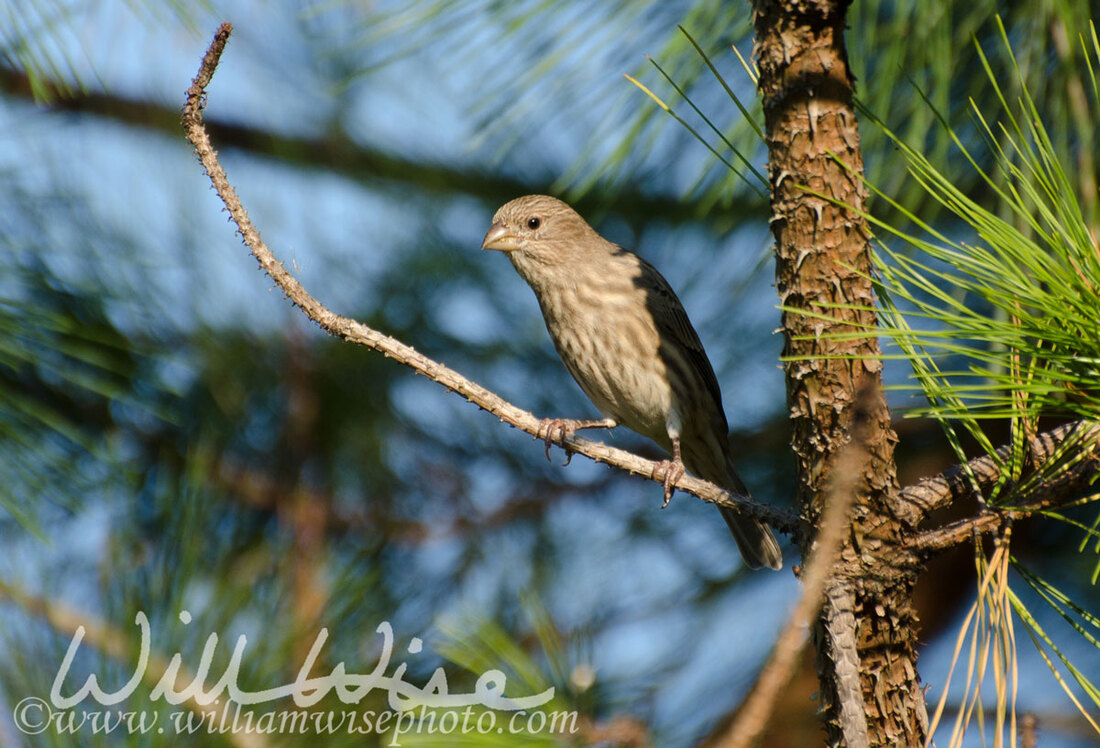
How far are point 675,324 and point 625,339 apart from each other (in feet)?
0.66

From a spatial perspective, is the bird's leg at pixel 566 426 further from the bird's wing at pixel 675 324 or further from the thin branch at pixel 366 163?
the thin branch at pixel 366 163

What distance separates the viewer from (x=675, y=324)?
397 centimetres

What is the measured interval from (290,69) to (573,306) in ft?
4.90

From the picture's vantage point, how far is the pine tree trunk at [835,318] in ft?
Result: 5.74

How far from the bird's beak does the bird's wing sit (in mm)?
504

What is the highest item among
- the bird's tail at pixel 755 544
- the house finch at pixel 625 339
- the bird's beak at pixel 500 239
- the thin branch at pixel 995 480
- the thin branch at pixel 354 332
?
the bird's beak at pixel 500 239

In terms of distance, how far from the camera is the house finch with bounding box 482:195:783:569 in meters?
3.96

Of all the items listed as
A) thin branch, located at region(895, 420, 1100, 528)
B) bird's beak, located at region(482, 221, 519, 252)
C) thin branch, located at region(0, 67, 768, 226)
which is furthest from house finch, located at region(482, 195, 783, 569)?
thin branch, located at region(895, 420, 1100, 528)

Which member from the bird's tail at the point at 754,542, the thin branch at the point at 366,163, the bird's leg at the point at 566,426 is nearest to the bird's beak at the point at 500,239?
the thin branch at the point at 366,163

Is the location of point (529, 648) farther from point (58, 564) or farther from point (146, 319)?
point (146, 319)

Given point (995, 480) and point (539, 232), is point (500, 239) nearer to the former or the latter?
point (539, 232)

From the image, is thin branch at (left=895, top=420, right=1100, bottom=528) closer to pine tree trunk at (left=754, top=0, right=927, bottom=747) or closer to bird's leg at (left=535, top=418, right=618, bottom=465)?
pine tree trunk at (left=754, top=0, right=927, bottom=747)

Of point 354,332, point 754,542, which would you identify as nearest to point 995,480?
point 354,332

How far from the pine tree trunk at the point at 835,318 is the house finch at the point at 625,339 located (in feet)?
6.86
